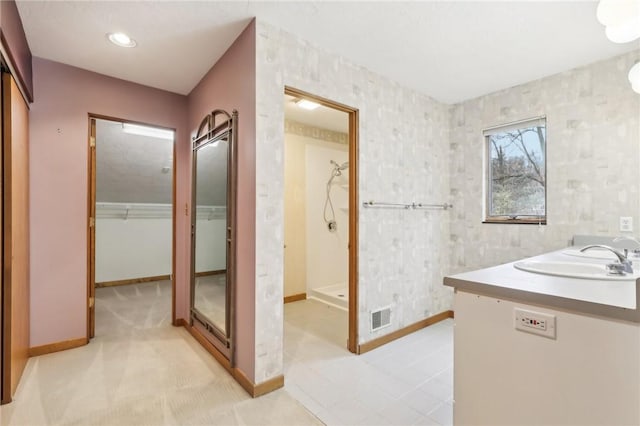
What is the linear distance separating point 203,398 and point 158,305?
233 cm

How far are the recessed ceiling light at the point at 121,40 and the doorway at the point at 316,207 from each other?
163cm

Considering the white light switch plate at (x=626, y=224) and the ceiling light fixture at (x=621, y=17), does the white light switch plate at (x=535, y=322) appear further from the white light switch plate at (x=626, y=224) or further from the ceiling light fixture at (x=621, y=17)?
the white light switch plate at (x=626, y=224)

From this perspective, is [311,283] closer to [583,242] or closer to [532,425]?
[583,242]

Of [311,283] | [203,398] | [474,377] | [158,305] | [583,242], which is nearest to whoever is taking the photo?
[474,377]

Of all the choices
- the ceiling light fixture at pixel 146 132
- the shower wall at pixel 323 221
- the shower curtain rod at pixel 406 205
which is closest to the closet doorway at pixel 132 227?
the ceiling light fixture at pixel 146 132

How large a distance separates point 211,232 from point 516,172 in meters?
2.98

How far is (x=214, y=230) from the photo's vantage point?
2.66 meters

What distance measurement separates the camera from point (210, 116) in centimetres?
262

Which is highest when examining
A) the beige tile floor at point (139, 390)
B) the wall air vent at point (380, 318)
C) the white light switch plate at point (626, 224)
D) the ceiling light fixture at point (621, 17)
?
the ceiling light fixture at point (621, 17)

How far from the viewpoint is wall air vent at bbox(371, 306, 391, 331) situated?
2.67 metres

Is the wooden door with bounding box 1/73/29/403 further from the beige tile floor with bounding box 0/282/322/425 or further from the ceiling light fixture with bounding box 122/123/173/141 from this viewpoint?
the ceiling light fixture with bounding box 122/123/173/141

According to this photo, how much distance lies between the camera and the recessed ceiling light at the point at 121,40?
214 cm

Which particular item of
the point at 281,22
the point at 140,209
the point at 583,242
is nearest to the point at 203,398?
the point at 281,22

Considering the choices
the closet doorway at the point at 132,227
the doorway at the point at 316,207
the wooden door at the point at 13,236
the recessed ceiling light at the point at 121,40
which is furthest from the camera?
the doorway at the point at 316,207
